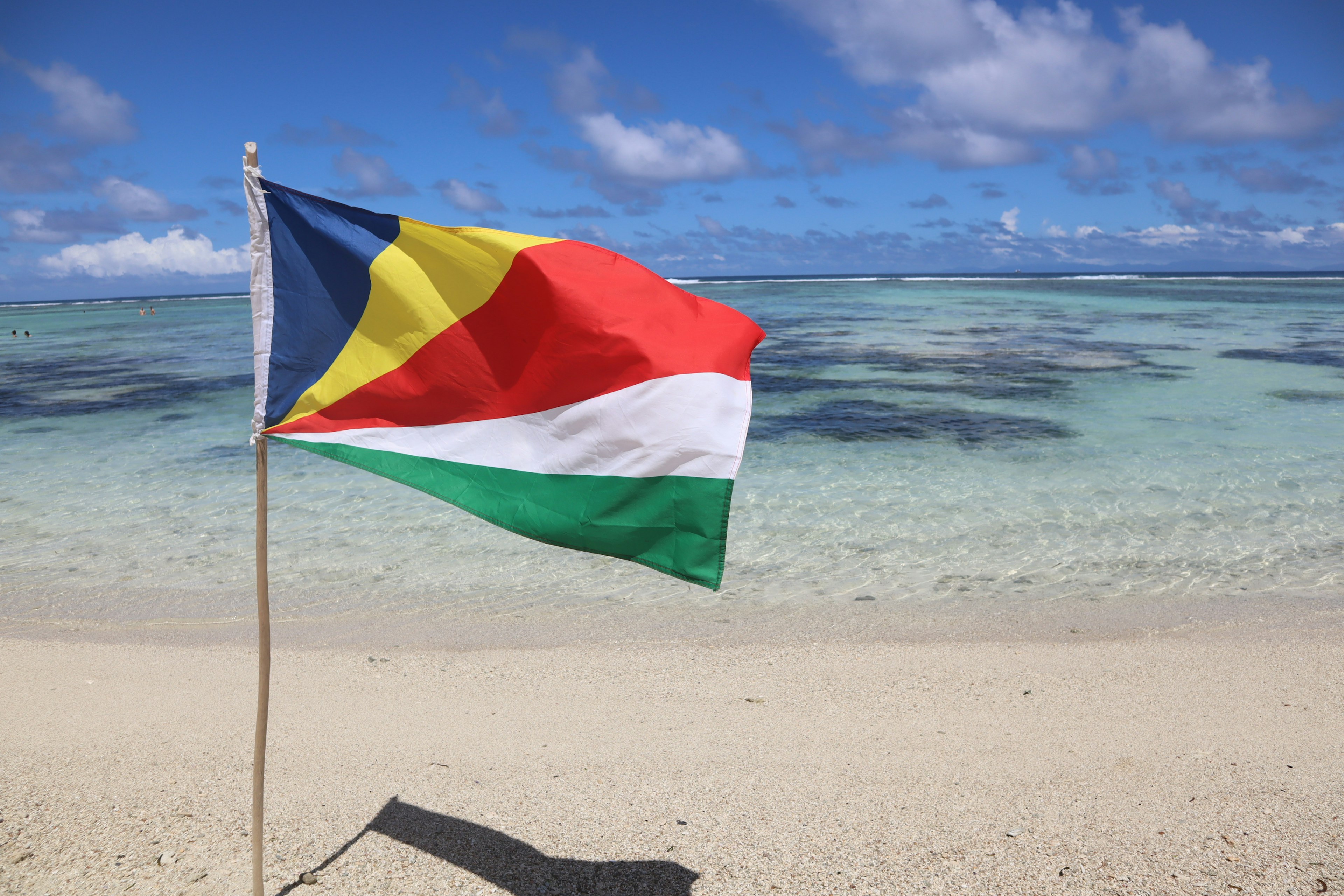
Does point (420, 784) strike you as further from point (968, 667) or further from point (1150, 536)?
point (1150, 536)

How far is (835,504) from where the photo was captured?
10.6m

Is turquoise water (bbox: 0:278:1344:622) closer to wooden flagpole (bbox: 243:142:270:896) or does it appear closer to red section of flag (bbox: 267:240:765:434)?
wooden flagpole (bbox: 243:142:270:896)

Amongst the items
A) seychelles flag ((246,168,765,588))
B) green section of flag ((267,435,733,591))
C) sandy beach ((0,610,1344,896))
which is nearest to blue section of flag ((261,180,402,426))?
seychelles flag ((246,168,765,588))

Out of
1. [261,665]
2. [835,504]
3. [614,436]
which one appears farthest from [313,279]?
[835,504]

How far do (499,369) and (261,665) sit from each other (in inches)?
58.6

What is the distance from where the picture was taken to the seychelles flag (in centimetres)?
328

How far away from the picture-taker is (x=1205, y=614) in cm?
710

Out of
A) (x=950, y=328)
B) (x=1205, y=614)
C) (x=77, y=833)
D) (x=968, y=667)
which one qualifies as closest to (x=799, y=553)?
(x=968, y=667)

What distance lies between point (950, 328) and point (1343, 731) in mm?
34707

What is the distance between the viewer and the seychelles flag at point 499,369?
328cm

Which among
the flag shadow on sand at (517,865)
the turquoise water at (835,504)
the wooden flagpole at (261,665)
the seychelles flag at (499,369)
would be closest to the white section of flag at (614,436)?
the seychelles flag at (499,369)

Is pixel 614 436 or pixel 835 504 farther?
pixel 835 504

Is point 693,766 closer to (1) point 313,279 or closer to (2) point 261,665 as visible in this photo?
(2) point 261,665

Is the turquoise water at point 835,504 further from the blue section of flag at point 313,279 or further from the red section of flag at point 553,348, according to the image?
the blue section of flag at point 313,279
